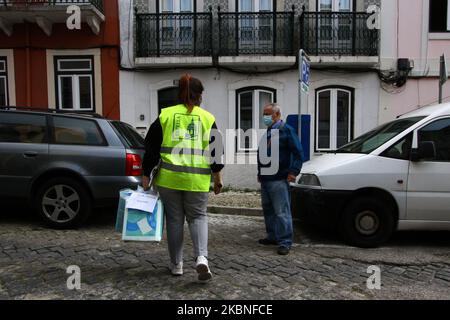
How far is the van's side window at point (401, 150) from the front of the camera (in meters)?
5.54

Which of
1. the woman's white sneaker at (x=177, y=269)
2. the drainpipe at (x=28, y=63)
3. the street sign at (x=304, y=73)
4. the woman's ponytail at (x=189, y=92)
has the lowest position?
the woman's white sneaker at (x=177, y=269)

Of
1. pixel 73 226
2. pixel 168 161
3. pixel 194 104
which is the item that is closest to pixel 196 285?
pixel 168 161

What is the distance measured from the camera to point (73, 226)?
6.29 m

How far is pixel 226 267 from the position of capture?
15.3 feet

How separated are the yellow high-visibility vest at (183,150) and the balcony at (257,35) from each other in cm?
757

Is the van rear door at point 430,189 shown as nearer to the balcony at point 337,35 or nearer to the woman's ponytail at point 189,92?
the woman's ponytail at point 189,92

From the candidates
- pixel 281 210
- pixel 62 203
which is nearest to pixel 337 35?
pixel 281 210

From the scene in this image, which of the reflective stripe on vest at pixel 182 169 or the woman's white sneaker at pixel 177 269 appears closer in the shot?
the reflective stripe on vest at pixel 182 169

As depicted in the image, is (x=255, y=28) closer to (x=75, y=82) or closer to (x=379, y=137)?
(x=75, y=82)

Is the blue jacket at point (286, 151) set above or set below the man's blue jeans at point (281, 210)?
above

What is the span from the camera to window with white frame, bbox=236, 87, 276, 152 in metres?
11.7

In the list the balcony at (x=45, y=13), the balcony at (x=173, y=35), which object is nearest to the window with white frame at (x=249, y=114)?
the balcony at (x=173, y=35)
